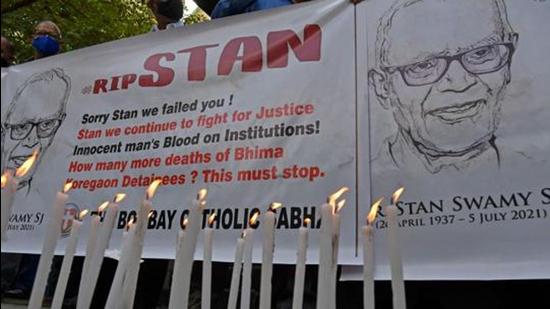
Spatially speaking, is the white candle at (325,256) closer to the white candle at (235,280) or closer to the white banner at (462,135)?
the white candle at (235,280)

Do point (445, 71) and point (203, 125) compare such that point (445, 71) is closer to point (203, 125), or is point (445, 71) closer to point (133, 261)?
point (203, 125)

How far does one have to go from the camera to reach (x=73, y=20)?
705 cm

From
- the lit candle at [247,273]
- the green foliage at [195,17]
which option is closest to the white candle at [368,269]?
the lit candle at [247,273]

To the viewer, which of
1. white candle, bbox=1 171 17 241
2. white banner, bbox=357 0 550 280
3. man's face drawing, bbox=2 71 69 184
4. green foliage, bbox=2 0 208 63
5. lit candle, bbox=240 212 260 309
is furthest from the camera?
green foliage, bbox=2 0 208 63

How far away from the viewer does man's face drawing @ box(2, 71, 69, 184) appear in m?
2.94

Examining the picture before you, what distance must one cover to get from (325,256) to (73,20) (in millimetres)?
6766

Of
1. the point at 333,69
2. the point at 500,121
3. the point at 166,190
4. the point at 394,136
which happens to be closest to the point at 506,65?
the point at 500,121

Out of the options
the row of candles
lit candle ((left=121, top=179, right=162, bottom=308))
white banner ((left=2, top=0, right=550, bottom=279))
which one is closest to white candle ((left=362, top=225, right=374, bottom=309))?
the row of candles

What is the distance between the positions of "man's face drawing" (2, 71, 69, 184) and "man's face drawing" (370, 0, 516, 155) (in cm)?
173

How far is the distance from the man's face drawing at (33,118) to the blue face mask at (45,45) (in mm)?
364

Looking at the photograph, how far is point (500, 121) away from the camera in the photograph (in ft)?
6.41

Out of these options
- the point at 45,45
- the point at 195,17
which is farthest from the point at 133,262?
the point at 195,17

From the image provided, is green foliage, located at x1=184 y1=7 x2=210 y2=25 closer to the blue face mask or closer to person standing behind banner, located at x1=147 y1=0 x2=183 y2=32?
the blue face mask

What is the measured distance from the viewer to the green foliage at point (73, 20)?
20.4 feet
